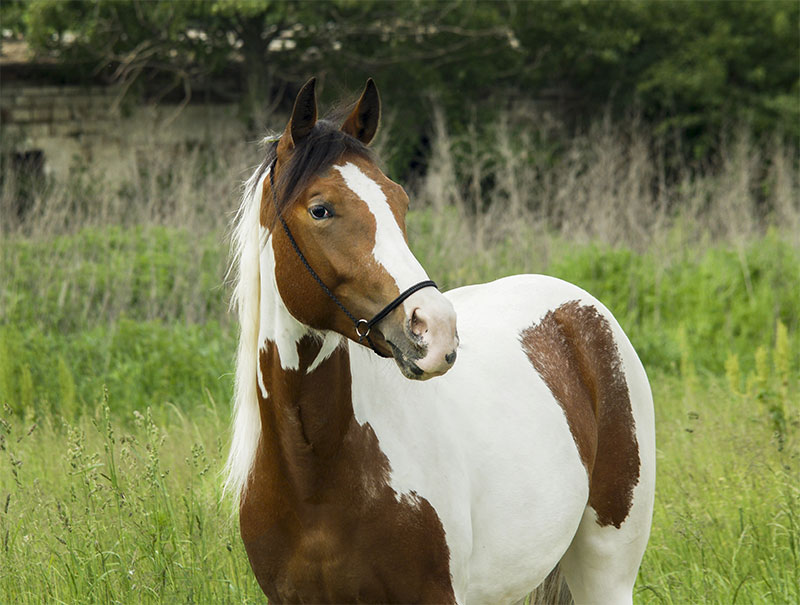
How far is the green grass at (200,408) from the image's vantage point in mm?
3482

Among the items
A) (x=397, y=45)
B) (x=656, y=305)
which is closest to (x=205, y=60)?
(x=397, y=45)

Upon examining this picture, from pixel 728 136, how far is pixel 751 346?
40.4ft

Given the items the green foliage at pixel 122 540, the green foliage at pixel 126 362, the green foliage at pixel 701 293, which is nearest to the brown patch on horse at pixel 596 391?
the green foliage at pixel 122 540

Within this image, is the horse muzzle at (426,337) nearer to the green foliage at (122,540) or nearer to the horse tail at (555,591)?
the green foliage at (122,540)

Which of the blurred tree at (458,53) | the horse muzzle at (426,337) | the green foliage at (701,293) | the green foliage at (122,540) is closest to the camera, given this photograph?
the horse muzzle at (426,337)

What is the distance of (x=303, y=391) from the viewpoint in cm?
241

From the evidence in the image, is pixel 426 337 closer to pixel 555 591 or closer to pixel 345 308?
pixel 345 308

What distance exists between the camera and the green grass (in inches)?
137

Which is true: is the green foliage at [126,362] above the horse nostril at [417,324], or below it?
below

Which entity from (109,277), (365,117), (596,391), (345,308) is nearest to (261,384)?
(345,308)

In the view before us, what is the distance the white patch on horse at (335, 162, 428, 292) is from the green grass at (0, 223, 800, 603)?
94cm

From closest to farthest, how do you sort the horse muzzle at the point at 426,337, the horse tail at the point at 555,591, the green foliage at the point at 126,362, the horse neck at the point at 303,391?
1. the horse muzzle at the point at 426,337
2. the horse neck at the point at 303,391
3. the horse tail at the point at 555,591
4. the green foliage at the point at 126,362

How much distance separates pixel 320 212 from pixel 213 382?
4.50m

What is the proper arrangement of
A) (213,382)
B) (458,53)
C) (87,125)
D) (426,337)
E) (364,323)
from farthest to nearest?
1. (458,53)
2. (87,125)
3. (213,382)
4. (364,323)
5. (426,337)
